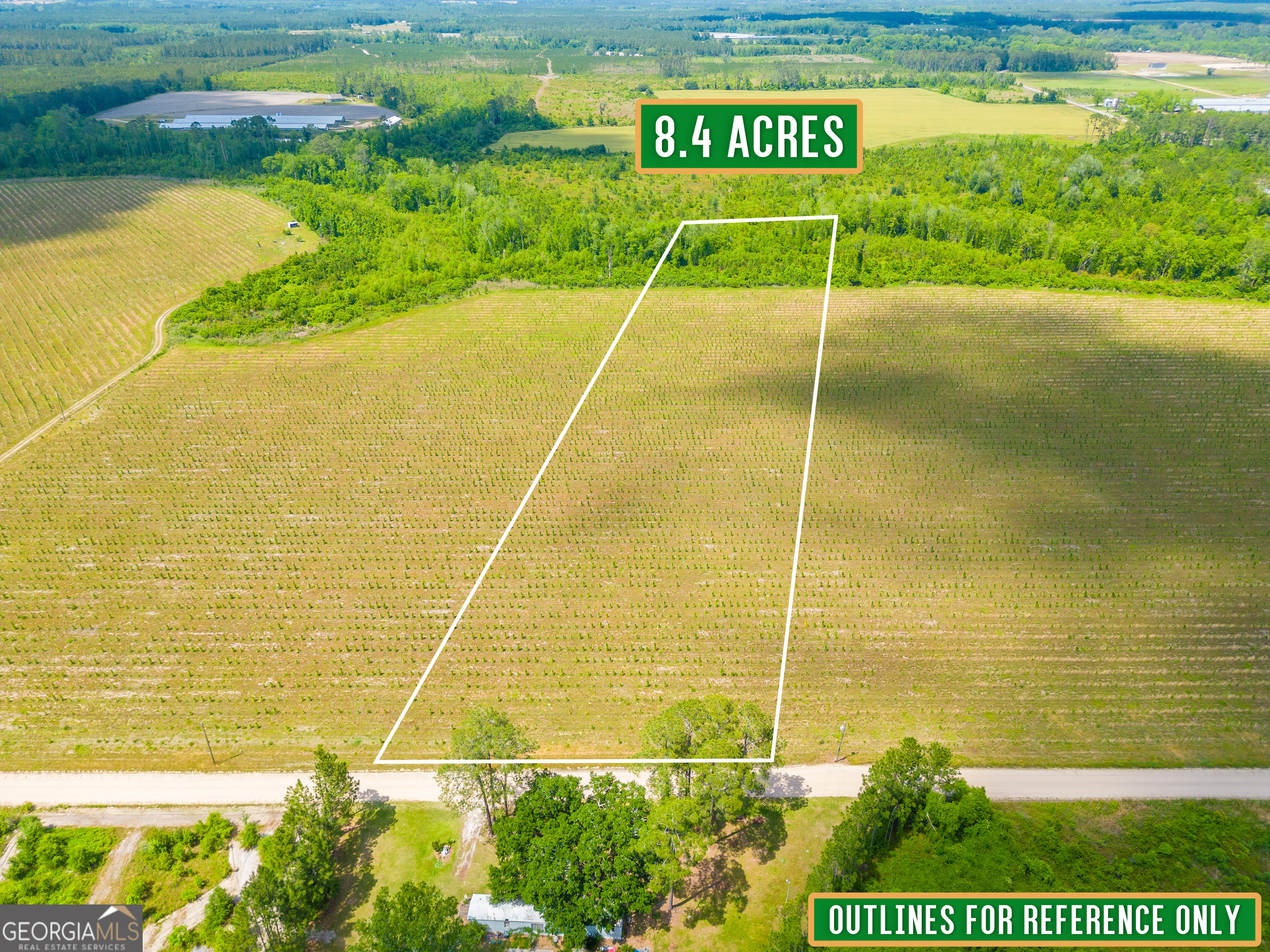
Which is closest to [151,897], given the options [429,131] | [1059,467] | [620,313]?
[1059,467]

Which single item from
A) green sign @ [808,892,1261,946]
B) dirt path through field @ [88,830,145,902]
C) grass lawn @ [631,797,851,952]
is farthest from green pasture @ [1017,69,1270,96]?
dirt path through field @ [88,830,145,902]

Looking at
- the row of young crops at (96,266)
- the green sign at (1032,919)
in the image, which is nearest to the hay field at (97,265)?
the row of young crops at (96,266)

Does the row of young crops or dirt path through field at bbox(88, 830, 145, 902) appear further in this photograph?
the row of young crops

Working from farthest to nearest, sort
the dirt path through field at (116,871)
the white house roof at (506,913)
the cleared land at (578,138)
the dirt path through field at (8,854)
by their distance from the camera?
1. the cleared land at (578,138)
2. the dirt path through field at (8,854)
3. the dirt path through field at (116,871)
4. the white house roof at (506,913)

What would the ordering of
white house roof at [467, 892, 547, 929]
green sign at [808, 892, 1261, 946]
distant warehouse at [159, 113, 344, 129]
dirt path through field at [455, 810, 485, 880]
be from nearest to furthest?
green sign at [808, 892, 1261, 946], white house roof at [467, 892, 547, 929], dirt path through field at [455, 810, 485, 880], distant warehouse at [159, 113, 344, 129]

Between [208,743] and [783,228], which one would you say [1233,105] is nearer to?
[783,228]

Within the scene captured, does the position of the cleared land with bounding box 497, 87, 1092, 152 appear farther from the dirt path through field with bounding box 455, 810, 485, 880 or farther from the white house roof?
the white house roof

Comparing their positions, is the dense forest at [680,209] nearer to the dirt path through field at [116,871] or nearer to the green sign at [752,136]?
the green sign at [752,136]
